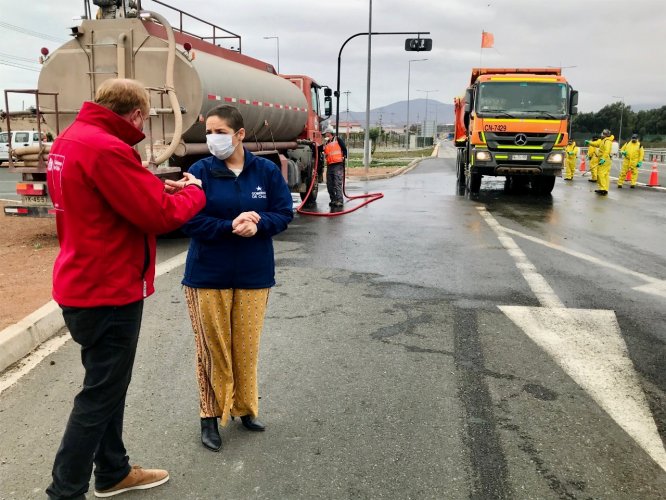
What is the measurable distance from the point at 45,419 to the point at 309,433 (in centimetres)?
159

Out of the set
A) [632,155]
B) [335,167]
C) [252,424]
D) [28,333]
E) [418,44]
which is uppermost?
[418,44]

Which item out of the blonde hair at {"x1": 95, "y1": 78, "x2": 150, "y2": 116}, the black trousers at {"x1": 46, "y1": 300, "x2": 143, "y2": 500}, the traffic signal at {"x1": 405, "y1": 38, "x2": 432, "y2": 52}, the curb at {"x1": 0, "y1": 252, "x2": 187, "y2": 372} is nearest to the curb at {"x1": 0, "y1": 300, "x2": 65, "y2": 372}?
the curb at {"x1": 0, "y1": 252, "x2": 187, "y2": 372}

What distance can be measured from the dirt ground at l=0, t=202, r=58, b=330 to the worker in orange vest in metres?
6.03

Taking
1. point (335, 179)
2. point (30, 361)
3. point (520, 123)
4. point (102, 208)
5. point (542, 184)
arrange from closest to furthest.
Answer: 1. point (102, 208)
2. point (30, 361)
3. point (335, 179)
4. point (520, 123)
5. point (542, 184)

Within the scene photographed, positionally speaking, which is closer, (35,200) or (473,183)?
(35,200)

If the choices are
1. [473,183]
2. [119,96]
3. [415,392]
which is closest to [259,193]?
[119,96]

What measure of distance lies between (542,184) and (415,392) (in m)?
15.2

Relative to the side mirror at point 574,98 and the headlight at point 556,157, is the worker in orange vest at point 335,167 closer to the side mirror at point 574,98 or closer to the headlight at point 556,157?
the headlight at point 556,157

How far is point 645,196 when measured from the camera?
59.4 feet

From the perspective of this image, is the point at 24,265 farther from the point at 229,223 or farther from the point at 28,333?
the point at 229,223

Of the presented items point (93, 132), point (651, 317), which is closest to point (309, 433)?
point (93, 132)

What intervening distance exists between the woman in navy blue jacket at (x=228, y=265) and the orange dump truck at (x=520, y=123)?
534 inches

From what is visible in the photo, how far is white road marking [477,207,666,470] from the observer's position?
147 inches

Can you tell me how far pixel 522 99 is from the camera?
53.6 feet
